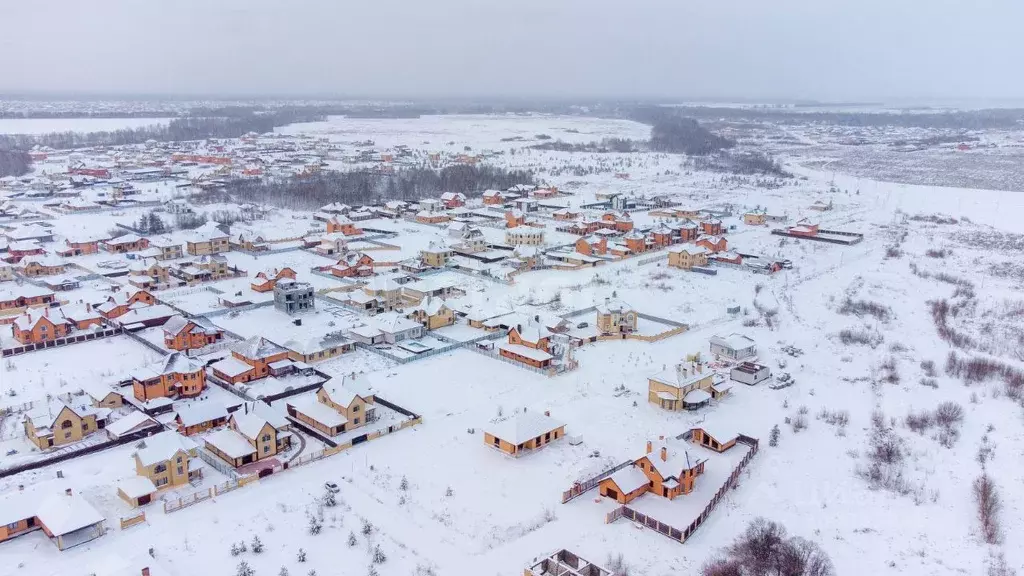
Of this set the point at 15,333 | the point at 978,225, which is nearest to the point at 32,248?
the point at 15,333

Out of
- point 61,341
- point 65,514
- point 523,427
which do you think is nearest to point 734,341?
point 523,427

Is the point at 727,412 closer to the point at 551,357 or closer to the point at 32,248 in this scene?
the point at 551,357

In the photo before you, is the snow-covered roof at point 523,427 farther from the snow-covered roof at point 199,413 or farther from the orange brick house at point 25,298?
the orange brick house at point 25,298

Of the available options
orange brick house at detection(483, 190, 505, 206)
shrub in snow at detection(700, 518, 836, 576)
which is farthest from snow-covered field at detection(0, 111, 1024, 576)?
orange brick house at detection(483, 190, 505, 206)

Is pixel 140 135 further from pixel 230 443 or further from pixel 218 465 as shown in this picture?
pixel 218 465

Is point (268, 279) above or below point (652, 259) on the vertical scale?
above

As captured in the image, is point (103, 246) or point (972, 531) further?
point (103, 246)
